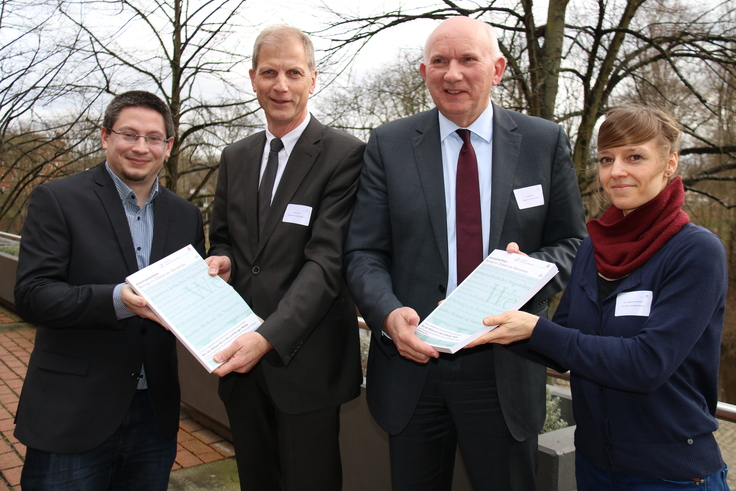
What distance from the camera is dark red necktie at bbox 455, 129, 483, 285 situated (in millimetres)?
2133

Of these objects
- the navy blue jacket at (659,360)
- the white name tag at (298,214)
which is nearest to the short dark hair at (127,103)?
the white name tag at (298,214)

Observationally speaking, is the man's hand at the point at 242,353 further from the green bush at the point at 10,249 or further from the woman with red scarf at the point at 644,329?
the green bush at the point at 10,249

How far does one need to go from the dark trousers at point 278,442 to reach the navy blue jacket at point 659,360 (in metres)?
1.06

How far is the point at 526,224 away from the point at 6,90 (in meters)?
10.5

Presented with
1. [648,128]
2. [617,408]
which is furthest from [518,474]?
[648,128]

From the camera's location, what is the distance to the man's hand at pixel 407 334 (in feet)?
6.03

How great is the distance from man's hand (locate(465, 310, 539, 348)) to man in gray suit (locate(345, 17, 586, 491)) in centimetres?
31

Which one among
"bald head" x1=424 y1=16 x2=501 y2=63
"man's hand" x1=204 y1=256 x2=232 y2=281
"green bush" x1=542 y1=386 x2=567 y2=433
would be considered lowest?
"green bush" x1=542 y1=386 x2=567 y2=433

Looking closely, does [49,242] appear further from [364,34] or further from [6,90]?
[6,90]

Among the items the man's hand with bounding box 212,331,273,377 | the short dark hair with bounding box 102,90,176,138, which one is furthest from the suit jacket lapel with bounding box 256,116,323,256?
the short dark hair with bounding box 102,90,176,138

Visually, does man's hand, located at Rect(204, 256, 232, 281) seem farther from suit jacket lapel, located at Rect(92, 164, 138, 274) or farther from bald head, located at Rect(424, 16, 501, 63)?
bald head, located at Rect(424, 16, 501, 63)

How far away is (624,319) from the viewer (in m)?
1.73

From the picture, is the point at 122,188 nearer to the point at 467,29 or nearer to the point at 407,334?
the point at 407,334

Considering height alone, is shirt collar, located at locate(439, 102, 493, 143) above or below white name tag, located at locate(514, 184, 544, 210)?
above
